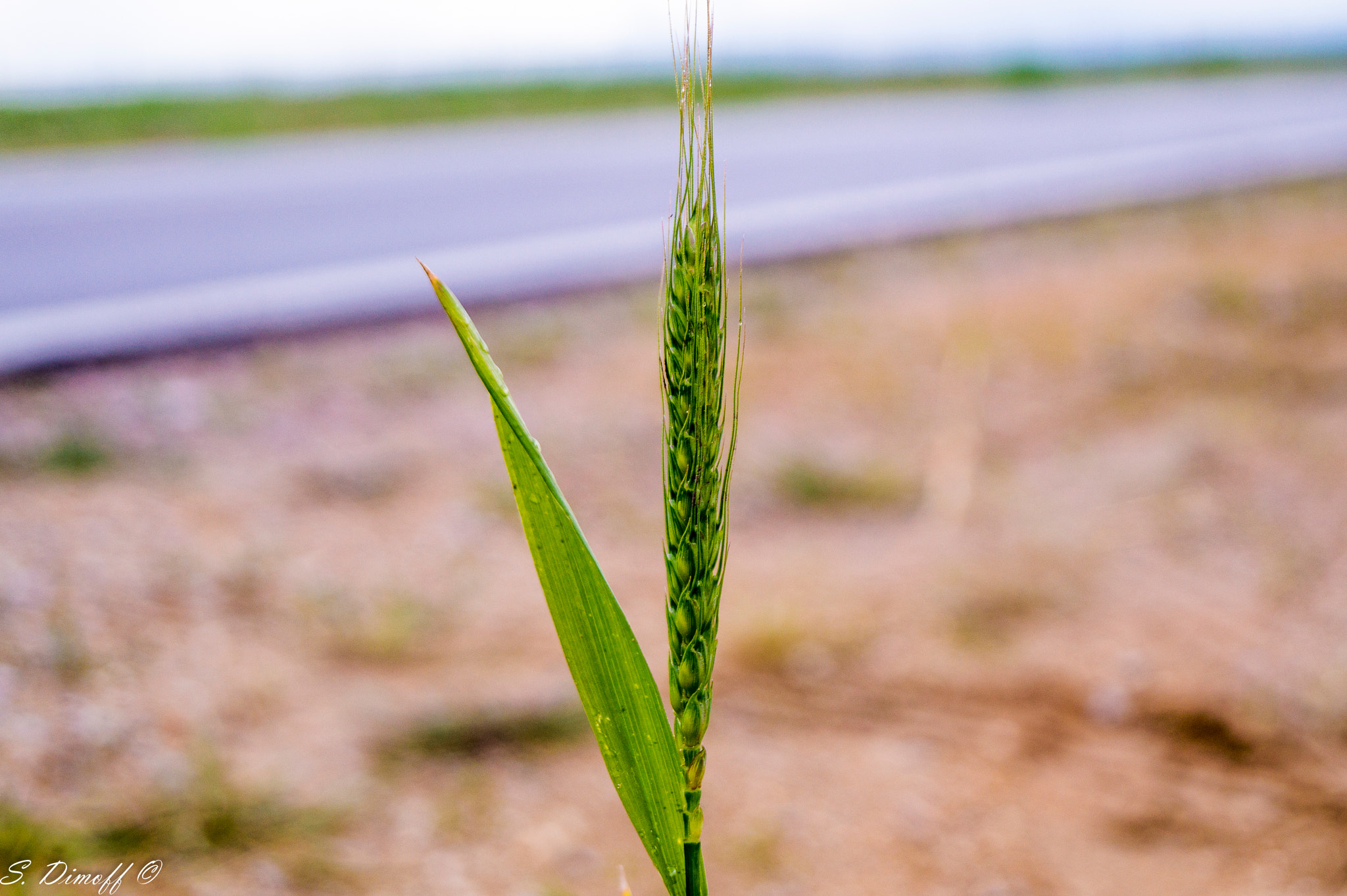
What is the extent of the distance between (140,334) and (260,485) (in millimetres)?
1664

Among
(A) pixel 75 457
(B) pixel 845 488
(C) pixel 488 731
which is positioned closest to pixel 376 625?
(C) pixel 488 731

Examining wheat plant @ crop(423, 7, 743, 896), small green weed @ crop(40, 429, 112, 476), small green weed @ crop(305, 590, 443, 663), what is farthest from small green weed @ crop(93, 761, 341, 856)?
small green weed @ crop(40, 429, 112, 476)

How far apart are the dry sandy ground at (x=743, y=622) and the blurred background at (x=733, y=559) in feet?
0.04

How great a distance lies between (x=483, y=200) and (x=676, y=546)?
9.27 meters

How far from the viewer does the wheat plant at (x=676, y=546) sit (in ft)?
2.54

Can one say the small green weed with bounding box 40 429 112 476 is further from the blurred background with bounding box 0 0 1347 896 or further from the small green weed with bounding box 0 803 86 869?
the small green weed with bounding box 0 803 86 869

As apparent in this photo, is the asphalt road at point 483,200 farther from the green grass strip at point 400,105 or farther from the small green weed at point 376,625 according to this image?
the small green weed at point 376,625

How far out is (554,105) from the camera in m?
17.8

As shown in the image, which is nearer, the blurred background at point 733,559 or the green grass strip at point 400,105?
the blurred background at point 733,559

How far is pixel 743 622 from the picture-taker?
2814 millimetres

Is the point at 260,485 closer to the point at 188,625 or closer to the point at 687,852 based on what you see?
the point at 188,625

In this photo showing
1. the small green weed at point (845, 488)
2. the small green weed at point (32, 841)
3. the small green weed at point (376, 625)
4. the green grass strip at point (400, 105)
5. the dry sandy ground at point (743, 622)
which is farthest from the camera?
the green grass strip at point (400, 105)

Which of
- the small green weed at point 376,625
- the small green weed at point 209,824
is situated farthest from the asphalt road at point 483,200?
the small green weed at point 209,824

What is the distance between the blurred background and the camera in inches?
80.3
